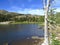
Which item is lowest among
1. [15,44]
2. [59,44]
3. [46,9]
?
[15,44]

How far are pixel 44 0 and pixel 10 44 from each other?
20.9m

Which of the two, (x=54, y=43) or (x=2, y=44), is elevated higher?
(x=54, y=43)

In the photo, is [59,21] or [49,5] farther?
[59,21]

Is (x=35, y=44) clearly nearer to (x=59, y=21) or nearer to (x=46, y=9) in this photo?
(x=46, y=9)

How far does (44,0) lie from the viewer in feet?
33.8

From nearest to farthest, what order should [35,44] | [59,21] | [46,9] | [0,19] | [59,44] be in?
1. [46,9]
2. [59,44]
3. [35,44]
4. [59,21]
5. [0,19]

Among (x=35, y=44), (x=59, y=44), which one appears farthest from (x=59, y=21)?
(x=59, y=44)

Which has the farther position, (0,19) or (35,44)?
(0,19)

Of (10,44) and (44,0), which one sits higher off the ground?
(44,0)

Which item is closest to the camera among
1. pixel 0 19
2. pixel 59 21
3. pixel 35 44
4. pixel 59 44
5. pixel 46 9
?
pixel 46 9

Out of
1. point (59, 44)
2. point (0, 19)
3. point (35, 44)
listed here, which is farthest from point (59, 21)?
point (0, 19)

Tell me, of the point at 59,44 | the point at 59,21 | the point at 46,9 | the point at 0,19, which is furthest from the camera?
the point at 0,19

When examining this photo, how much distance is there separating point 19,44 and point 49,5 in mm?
20223

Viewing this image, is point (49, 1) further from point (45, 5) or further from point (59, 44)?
point (59, 44)
